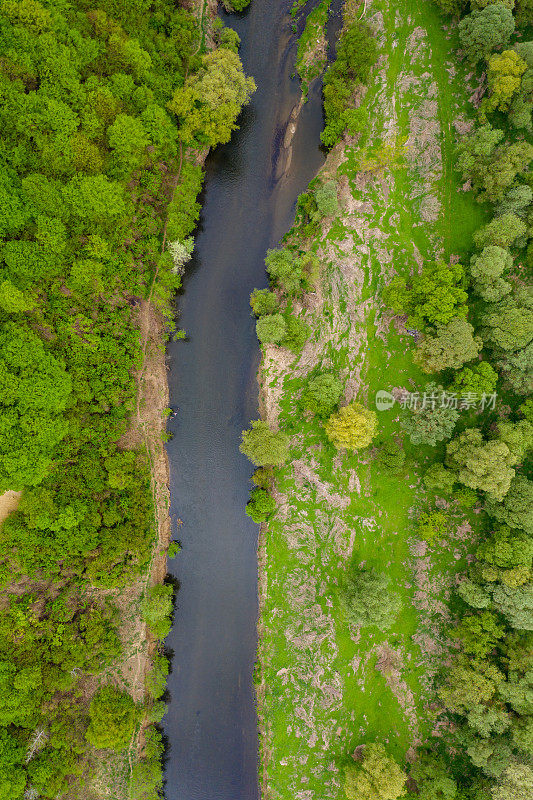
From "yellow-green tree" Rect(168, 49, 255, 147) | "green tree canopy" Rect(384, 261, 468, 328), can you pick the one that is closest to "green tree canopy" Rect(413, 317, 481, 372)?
"green tree canopy" Rect(384, 261, 468, 328)

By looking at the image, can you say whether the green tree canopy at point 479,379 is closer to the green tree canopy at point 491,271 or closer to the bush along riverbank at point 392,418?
the bush along riverbank at point 392,418

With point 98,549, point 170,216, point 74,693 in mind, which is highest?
point 170,216

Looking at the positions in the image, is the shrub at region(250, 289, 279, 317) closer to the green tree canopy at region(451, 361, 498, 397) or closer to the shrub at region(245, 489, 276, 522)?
the shrub at region(245, 489, 276, 522)

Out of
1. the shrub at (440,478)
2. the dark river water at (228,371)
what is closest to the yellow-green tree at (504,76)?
the dark river water at (228,371)

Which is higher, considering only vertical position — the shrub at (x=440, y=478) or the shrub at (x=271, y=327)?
the shrub at (x=271, y=327)

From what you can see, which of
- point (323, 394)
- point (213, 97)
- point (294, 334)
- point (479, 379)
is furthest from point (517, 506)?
point (213, 97)

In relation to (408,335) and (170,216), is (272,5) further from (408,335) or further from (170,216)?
(408,335)

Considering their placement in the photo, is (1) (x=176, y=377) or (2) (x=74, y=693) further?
(1) (x=176, y=377)

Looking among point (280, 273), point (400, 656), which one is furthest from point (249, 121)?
point (400, 656)
